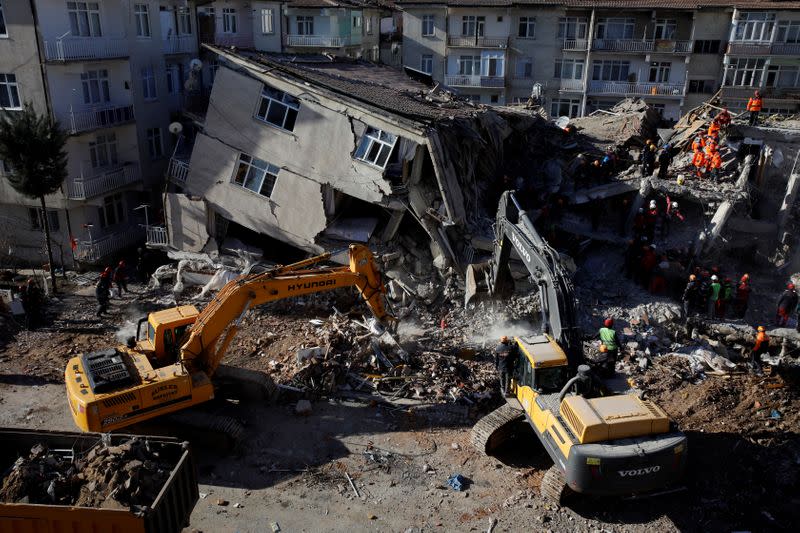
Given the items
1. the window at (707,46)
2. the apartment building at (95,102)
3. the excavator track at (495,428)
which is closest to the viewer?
the excavator track at (495,428)

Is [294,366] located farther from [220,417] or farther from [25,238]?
[25,238]

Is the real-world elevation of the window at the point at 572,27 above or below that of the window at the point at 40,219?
above

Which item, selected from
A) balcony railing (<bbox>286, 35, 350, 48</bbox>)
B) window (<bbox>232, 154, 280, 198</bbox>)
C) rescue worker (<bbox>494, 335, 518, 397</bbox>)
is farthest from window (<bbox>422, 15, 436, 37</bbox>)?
rescue worker (<bbox>494, 335, 518, 397</bbox>)

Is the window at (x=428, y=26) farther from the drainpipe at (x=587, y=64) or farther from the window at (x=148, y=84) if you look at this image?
the window at (x=148, y=84)

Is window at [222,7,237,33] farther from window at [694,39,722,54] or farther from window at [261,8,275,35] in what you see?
window at [694,39,722,54]

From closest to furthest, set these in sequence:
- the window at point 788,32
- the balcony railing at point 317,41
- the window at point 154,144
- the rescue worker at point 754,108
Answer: the rescue worker at point 754,108 < the window at point 154,144 < the window at point 788,32 < the balcony railing at point 317,41

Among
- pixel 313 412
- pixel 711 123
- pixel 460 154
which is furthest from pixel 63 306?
pixel 711 123

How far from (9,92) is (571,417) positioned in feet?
69.0

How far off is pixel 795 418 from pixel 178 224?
1856 centimetres

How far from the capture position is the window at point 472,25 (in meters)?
41.8

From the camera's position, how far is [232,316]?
1392 centimetres

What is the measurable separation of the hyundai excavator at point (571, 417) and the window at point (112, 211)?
16.5 m

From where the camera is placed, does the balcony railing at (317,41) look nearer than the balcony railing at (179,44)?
No

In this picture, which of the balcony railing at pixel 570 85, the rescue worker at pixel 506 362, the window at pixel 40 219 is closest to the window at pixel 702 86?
the balcony railing at pixel 570 85
